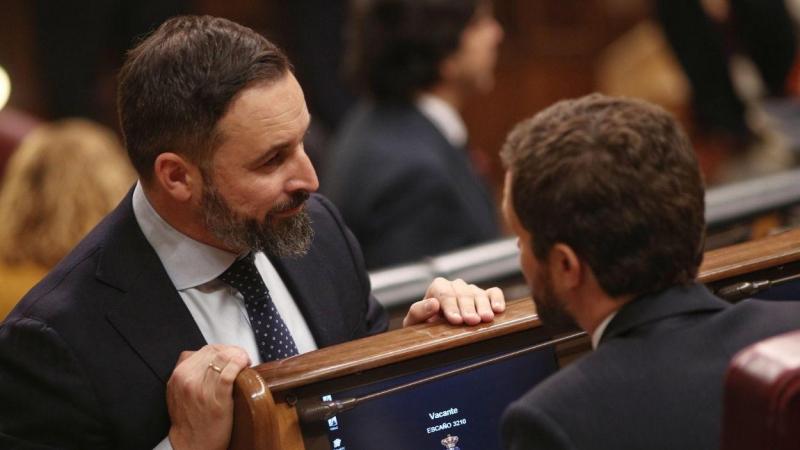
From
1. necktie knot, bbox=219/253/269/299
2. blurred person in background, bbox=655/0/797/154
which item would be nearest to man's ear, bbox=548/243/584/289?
necktie knot, bbox=219/253/269/299

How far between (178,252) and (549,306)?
2.13 feet

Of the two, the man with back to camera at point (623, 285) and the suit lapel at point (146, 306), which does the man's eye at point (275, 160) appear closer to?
the suit lapel at point (146, 306)

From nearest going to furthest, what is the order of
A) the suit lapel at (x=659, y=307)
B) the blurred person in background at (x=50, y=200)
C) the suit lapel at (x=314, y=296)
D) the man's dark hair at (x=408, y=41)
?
the suit lapel at (x=659, y=307)
the suit lapel at (x=314, y=296)
the blurred person in background at (x=50, y=200)
the man's dark hair at (x=408, y=41)

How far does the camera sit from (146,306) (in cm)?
181

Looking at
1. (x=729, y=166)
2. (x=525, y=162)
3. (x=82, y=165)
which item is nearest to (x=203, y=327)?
(x=525, y=162)

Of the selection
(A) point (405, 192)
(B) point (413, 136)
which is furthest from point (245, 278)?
(B) point (413, 136)

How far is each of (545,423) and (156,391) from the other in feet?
2.18

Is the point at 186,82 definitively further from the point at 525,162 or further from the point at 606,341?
the point at 606,341

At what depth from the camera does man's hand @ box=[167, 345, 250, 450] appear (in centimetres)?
165

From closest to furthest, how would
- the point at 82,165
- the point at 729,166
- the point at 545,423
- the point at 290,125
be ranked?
the point at 545,423
the point at 290,125
the point at 82,165
the point at 729,166

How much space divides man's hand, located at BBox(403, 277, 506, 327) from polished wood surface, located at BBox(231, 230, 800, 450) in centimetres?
2

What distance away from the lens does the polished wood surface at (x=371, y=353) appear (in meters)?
1.62

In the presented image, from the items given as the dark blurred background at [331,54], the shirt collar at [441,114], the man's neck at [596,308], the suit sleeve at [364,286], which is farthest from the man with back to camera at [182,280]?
the dark blurred background at [331,54]

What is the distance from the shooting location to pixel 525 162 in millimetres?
1525
